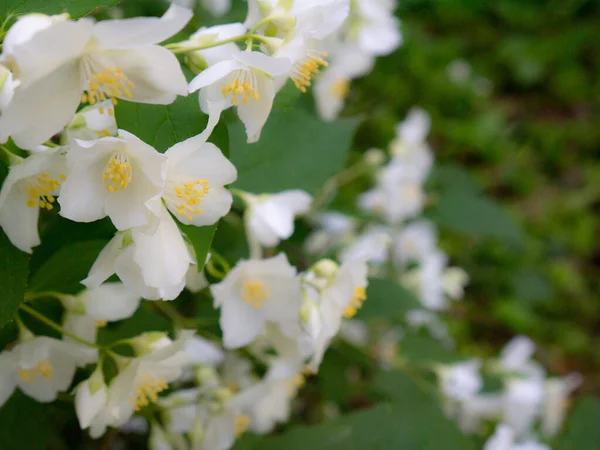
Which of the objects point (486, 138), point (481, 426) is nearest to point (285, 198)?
point (481, 426)

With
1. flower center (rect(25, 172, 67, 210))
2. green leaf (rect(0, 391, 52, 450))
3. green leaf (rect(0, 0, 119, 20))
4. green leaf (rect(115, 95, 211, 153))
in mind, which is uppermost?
green leaf (rect(0, 0, 119, 20))

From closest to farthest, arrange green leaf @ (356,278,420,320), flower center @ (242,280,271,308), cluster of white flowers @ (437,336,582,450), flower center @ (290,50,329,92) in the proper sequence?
1. flower center @ (290,50,329,92)
2. flower center @ (242,280,271,308)
3. green leaf @ (356,278,420,320)
4. cluster of white flowers @ (437,336,582,450)

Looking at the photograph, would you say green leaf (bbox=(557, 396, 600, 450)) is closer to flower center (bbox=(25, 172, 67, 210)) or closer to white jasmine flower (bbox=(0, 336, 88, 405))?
white jasmine flower (bbox=(0, 336, 88, 405))

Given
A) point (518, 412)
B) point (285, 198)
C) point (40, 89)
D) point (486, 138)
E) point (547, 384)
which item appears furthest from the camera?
point (486, 138)

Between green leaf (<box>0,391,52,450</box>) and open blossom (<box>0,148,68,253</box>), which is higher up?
open blossom (<box>0,148,68,253</box>)

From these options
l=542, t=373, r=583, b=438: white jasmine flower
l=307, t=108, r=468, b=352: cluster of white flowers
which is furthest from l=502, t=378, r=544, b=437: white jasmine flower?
l=307, t=108, r=468, b=352: cluster of white flowers

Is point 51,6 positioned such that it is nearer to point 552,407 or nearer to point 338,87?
point 338,87

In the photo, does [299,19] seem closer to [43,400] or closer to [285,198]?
[285,198]

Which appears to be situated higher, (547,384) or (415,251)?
(415,251)
